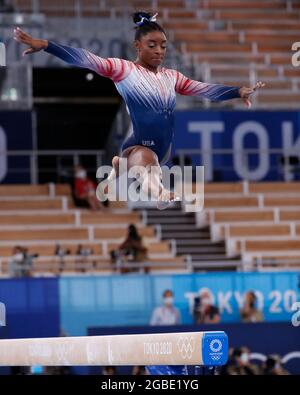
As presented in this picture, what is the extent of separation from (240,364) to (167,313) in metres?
1.77

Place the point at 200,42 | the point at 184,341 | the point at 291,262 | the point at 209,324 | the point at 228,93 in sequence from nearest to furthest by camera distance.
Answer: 1. the point at 184,341
2. the point at 228,93
3. the point at 209,324
4. the point at 291,262
5. the point at 200,42

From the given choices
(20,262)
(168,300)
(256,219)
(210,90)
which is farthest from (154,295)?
(210,90)

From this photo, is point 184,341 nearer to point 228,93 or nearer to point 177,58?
point 228,93

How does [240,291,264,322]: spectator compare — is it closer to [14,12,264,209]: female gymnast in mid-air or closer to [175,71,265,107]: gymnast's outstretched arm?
[175,71,265,107]: gymnast's outstretched arm

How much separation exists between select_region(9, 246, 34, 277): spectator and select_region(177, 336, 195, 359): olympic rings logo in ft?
19.5

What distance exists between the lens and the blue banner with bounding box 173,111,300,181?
13.5 meters

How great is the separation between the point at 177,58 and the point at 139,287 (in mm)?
2693

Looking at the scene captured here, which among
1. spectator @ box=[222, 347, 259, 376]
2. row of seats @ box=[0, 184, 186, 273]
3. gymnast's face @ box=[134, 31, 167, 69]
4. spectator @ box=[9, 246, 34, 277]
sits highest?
gymnast's face @ box=[134, 31, 167, 69]

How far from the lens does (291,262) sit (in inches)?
541

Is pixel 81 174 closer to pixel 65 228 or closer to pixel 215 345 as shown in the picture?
pixel 65 228

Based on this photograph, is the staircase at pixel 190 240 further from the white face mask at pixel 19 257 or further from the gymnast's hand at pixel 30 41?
the gymnast's hand at pixel 30 41

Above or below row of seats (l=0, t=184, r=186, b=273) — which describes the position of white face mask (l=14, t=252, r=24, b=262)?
below

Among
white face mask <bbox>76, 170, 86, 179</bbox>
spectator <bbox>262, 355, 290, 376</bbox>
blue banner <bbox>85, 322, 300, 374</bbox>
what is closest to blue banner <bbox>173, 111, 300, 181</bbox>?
white face mask <bbox>76, 170, 86, 179</bbox>

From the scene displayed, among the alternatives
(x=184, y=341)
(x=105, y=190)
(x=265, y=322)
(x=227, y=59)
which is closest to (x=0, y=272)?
(x=265, y=322)
